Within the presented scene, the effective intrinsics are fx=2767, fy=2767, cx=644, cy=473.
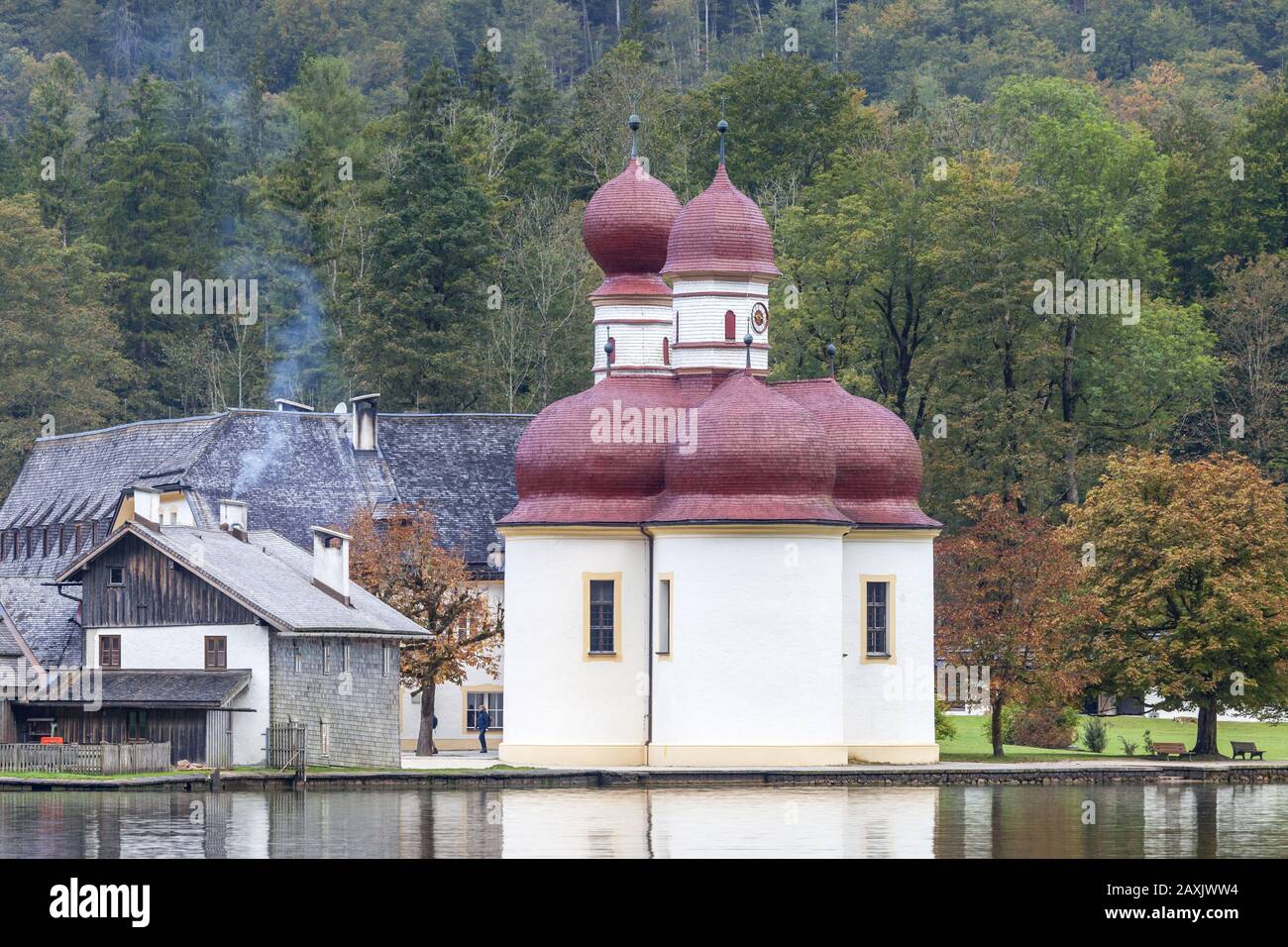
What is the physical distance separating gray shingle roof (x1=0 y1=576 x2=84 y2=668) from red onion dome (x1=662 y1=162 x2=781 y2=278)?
→ 17061mm

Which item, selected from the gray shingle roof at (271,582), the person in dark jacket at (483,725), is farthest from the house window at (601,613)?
the person in dark jacket at (483,725)

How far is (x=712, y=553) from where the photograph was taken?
64.4m

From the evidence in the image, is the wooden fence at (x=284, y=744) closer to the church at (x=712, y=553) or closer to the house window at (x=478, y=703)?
the church at (x=712, y=553)

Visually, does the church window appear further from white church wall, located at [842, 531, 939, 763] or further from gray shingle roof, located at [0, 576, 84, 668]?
gray shingle roof, located at [0, 576, 84, 668]

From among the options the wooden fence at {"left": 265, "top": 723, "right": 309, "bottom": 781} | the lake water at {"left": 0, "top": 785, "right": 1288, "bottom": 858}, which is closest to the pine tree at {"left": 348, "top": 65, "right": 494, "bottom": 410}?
the wooden fence at {"left": 265, "top": 723, "right": 309, "bottom": 781}

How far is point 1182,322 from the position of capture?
93.2 m

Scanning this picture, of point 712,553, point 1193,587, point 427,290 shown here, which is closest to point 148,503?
point 712,553

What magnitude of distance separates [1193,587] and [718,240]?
1560 cm

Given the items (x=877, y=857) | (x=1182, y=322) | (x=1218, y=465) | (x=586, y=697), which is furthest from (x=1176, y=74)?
(x=877, y=857)

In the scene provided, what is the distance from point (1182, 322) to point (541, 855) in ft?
183

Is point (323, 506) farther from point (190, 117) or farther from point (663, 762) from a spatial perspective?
point (190, 117)

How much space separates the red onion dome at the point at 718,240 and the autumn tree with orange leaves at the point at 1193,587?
1174 cm

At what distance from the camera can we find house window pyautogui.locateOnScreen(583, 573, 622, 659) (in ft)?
219

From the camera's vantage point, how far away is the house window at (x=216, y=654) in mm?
61875
